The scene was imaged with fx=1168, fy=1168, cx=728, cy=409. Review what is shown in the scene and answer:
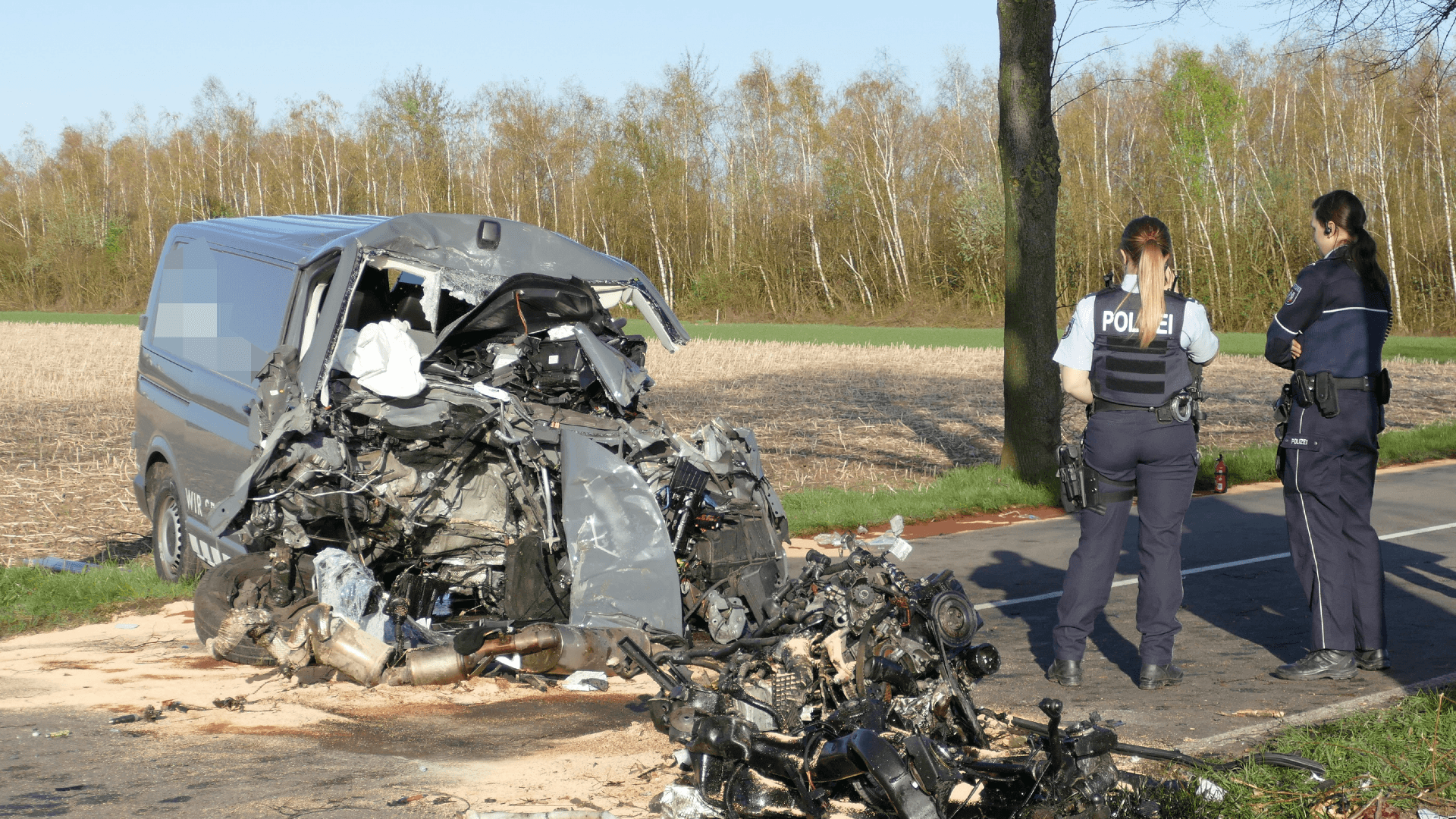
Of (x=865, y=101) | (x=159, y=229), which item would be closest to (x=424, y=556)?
(x=865, y=101)

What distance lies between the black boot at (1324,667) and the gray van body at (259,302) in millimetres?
4100

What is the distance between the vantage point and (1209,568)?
330 inches

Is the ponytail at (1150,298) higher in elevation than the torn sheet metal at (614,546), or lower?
higher

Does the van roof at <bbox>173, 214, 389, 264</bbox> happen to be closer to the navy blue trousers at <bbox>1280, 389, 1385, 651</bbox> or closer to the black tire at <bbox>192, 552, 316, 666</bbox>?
the black tire at <bbox>192, 552, 316, 666</bbox>

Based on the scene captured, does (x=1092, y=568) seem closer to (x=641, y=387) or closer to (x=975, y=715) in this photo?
(x=975, y=715)

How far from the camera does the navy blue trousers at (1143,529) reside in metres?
5.55

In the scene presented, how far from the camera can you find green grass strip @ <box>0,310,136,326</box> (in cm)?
6022

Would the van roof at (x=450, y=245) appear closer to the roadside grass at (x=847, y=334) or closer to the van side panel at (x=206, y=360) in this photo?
the van side panel at (x=206, y=360)

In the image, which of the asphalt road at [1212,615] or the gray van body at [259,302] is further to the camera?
the gray van body at [259,302]

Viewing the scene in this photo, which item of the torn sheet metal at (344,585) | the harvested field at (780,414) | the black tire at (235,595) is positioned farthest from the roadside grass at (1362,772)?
the harvested field at (780,414)

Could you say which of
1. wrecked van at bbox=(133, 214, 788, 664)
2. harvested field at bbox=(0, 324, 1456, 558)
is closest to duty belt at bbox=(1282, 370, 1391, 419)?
wrecked van at bbox=(133, 214, 788, 664)

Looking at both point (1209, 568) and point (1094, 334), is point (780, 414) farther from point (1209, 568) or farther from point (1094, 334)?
point (1094, 334)

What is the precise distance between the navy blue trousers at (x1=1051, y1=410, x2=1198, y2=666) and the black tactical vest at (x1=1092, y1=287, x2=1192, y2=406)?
0.37 ft

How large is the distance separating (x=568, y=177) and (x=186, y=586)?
74.3m
